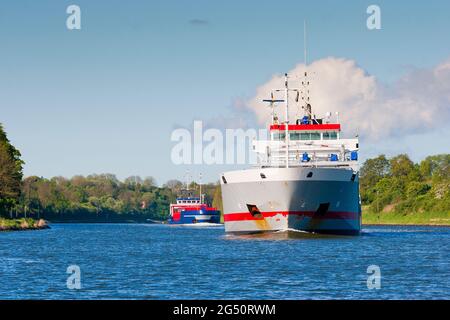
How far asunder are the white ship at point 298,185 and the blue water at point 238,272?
17.6ft

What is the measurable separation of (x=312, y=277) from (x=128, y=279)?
32.3ft

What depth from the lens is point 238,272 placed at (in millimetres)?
51094

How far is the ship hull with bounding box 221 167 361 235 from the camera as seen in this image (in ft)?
265

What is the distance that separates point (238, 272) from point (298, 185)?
30310 mm

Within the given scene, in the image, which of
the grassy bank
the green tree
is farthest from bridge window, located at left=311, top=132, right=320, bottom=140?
the grassy bank

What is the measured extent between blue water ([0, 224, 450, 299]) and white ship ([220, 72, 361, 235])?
211 inches

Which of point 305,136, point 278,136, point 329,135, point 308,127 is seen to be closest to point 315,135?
point 308,127

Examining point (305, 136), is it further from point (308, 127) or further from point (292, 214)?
point (292, 214)

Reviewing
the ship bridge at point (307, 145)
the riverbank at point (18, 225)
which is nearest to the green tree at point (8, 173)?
the riverbank at point (18, 225)

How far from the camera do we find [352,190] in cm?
8888
